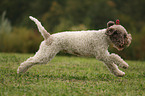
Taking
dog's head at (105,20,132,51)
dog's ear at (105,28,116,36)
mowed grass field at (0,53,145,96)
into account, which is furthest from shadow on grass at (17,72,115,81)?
dog's ear at (105,28,116,36)

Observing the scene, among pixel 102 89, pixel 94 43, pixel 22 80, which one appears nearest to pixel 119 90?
pixel 102 89

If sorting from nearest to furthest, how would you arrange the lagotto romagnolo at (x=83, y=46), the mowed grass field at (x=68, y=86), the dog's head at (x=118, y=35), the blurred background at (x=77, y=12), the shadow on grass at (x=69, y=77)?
1. the mowed grass field at (x=68, y=86)
2. the dog's head at (x=118, y=35)
3. the lagotto romagnolo at (x=83, y=46)
4. the shadow on grass at (x=69, y=77)
5. the blurred background at (x=77, y=12)

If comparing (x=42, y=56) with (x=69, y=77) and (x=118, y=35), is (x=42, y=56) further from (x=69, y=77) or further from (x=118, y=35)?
(x=118, y=35)

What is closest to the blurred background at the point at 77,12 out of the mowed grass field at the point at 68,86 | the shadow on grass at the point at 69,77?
the shadow on grass at the point at 69,77

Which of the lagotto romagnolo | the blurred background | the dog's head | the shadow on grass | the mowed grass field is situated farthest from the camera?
the blurred background

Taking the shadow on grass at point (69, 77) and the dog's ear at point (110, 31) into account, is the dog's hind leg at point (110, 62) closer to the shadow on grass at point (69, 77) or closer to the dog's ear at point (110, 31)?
the shadow on grass at point (69, 77)

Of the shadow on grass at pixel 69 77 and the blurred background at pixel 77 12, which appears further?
the blurred background at pixel 77 12

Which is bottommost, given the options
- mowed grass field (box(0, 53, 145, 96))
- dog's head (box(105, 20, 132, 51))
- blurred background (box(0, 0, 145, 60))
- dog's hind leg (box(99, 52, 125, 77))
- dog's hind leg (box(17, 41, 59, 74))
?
mowed grass field (box(0, 53, 145, 96))

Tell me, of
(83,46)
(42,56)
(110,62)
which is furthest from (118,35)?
Answer: (42,56)

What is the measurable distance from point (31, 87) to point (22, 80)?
602 mm

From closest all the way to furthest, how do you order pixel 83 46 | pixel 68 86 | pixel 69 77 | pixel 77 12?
pixel 68 86
pixel 83 46
pixel 69 77
pixel 77 12

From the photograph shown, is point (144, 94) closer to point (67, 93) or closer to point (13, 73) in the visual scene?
point (67, 93)

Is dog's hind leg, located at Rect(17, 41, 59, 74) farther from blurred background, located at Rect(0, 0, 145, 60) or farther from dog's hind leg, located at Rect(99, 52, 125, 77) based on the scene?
blurred background, located at Rect(0, 0, 145, 60)

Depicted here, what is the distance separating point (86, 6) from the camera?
33.8 m
